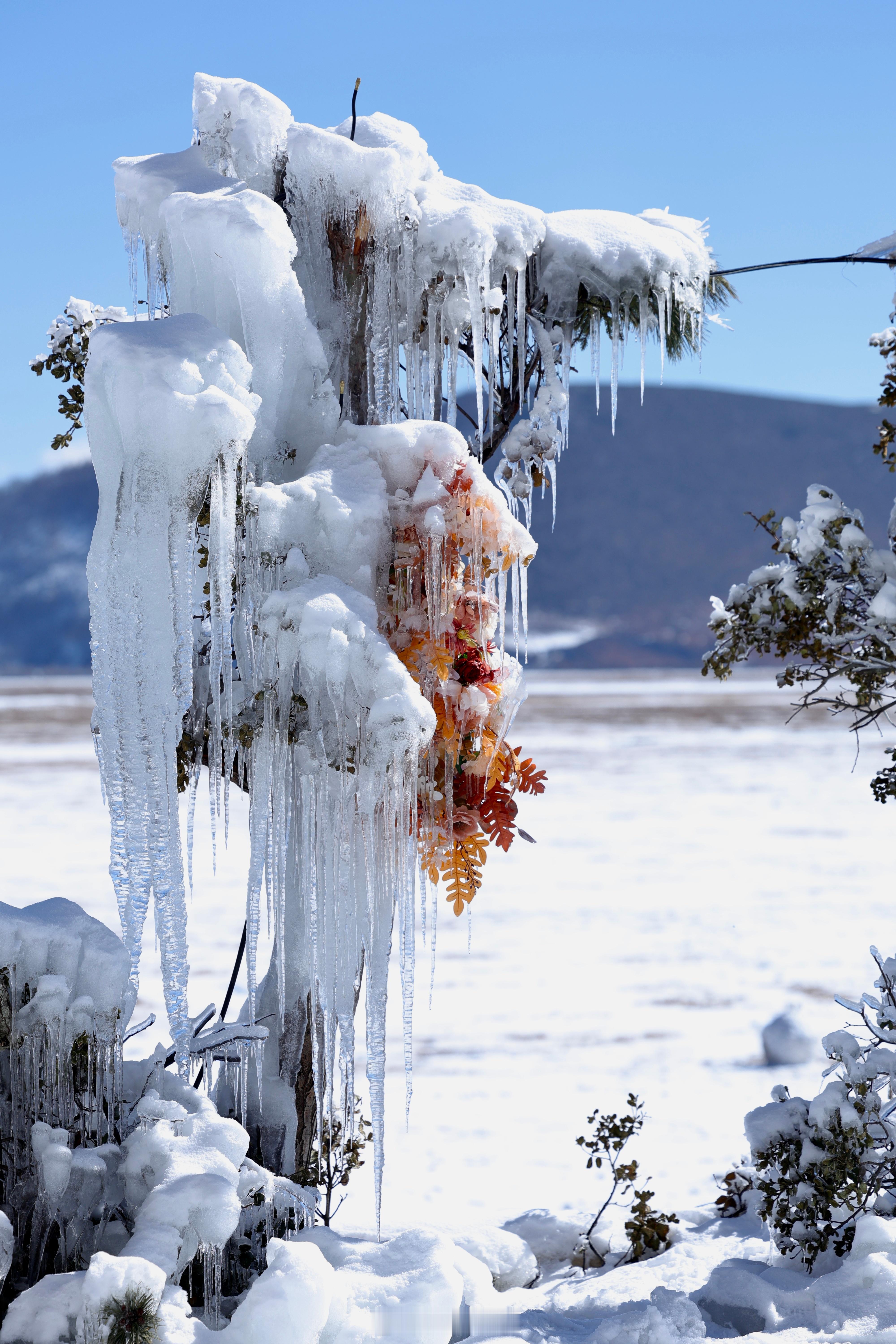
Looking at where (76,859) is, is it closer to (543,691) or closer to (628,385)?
(543,691)

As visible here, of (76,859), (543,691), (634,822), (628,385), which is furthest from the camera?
(628,385)

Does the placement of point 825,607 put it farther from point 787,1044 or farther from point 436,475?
point 787,1044

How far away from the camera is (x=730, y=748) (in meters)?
27.8

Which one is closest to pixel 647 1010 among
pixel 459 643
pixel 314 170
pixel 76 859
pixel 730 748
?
pixel 459 643

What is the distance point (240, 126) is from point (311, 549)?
1637 mm

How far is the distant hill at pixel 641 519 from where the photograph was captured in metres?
126

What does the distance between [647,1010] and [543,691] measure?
56.7 m

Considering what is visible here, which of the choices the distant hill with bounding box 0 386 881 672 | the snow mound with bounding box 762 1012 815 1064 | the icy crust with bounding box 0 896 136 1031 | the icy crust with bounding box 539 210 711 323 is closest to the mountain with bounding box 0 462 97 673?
the distant hill with bounding box 0 386 881 672

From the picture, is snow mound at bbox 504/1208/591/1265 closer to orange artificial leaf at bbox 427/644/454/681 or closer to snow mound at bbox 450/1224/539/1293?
snow mound at bbox 450/1224/539/1293

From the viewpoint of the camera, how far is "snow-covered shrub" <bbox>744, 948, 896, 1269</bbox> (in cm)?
398

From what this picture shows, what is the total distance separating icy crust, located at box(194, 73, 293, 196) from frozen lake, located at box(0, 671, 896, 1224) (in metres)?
4.11

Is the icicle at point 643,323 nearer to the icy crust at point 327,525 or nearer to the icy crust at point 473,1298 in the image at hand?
the icy crust at point 327,525

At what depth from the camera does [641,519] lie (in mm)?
146000

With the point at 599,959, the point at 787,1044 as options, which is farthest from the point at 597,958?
the point at 787,1044
